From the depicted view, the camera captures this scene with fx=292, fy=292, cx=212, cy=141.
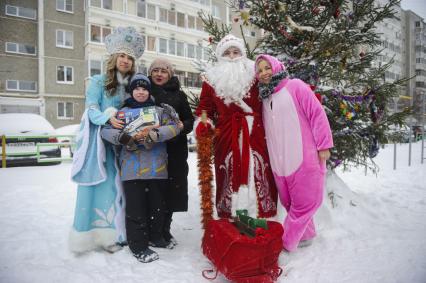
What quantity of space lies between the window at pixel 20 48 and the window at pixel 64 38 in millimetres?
1863

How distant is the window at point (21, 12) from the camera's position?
19953 mm

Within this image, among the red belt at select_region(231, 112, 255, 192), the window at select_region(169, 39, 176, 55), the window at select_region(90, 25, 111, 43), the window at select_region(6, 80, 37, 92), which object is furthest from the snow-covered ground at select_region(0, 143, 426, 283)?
the window at select_region(169, 39, 176, 55)

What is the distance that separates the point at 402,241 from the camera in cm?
313

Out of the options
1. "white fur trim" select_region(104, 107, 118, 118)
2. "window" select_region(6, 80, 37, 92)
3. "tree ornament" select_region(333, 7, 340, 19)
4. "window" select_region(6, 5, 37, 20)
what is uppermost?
"window" select_region(6, 5, 37, 20)

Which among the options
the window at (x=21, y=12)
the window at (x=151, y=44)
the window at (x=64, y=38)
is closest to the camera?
the window at (x=21, y=12)

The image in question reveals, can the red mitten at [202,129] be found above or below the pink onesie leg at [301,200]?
above

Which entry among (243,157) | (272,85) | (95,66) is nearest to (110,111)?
(243,157)

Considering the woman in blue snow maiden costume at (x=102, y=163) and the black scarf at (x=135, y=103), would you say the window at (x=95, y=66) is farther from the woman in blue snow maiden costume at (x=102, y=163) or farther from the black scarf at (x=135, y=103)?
the black scarf at (x=135, y=103)

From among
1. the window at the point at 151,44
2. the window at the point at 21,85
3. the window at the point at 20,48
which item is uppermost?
the window at the point at 151,44

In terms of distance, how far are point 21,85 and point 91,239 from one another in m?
22.6

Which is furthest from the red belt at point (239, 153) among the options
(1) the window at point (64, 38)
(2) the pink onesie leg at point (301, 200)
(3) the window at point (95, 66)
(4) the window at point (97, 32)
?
(1) the window at point (64, 38)

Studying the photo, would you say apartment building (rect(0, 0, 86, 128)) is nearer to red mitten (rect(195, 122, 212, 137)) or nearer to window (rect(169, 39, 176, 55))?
window (rect(169, 39, 176, 55))

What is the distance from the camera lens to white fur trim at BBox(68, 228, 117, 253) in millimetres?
2971

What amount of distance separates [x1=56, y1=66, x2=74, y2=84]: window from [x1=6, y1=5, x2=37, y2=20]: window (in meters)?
3.88
